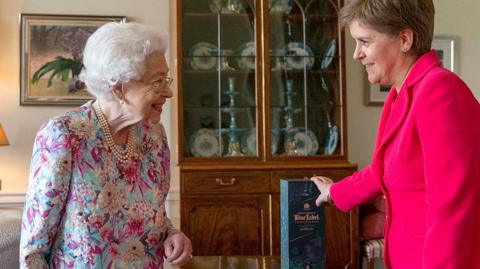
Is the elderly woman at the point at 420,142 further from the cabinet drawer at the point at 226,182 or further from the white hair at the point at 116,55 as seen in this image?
the cabinet drawer at the point at 226,182

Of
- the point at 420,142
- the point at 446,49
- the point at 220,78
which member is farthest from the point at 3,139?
the point at 446,49

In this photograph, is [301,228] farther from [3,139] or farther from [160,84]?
[3,139]

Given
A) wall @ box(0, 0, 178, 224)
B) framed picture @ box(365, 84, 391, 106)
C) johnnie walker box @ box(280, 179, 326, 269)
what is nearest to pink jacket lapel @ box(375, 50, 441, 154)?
johnnie walker box @ box(280, 179, 326, 269)

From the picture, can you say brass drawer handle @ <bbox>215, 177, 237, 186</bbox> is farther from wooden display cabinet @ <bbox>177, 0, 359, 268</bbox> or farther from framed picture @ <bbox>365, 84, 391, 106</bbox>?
framed picture @ <bbox>365, 84, 391, 106</bbox>

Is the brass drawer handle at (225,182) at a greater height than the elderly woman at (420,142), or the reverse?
the elderly woman at (420,142)

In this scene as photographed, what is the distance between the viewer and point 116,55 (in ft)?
4.68

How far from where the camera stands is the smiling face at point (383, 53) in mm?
1365

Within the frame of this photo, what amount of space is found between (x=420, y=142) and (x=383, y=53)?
24 centimetres

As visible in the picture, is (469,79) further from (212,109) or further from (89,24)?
(89,24)

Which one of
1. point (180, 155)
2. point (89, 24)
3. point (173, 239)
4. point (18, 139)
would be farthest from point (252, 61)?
→ point (173, 239)

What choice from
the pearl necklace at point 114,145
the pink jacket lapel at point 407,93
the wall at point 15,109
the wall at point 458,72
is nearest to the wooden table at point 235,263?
the pearl necklace at point 114,145

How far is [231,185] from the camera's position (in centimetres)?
→ 340

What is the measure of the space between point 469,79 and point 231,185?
2.08 meters

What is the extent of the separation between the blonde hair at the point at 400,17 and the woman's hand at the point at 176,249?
2.31ft
